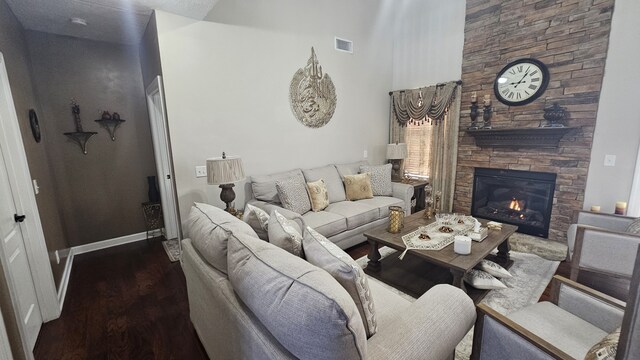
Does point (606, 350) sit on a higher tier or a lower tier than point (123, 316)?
higher

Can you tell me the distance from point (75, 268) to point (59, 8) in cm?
265

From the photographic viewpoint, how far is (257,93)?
3.26 meters

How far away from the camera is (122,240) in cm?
365

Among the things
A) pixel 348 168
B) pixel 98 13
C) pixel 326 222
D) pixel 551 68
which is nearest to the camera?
pixel 98 13

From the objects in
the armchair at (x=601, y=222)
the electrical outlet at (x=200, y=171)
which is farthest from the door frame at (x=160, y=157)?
the armchair at (x=601, y=222)

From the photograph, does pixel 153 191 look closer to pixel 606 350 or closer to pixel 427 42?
pixel 606 350

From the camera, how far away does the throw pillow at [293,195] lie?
121 inches

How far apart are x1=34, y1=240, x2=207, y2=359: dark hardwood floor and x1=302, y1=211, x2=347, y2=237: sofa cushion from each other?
138cm

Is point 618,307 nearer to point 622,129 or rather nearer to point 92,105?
point 622,129

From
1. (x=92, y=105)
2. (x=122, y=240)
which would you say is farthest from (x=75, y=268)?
(x=92, y=105)

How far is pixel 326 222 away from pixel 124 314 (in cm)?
194

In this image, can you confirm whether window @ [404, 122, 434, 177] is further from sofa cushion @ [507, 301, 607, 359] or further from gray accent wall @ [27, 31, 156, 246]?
gray accent wall @ [27, 31, 156, 246]

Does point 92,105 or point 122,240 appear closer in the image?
point 92,105

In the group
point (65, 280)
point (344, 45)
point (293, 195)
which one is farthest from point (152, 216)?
point (344, 45)
